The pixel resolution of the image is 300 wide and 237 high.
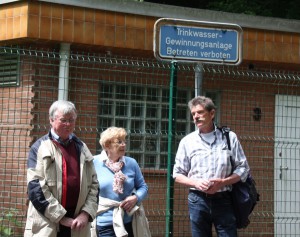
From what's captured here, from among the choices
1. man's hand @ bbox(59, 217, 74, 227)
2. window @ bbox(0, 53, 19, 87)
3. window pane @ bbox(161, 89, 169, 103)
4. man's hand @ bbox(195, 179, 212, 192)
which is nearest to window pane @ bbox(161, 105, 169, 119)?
window pane @ bbox(161, 89, 169, 103)

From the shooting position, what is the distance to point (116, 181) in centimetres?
698

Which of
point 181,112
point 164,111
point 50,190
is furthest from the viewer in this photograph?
point 181,112

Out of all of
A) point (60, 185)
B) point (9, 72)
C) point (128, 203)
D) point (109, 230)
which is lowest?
point (109, 230)

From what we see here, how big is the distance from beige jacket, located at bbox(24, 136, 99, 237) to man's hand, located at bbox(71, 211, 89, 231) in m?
0.04

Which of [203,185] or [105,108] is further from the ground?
[105,108]

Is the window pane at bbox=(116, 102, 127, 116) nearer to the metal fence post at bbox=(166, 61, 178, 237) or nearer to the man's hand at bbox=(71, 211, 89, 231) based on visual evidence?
the metal fence post at bbox=(166, 61, 178, 237)

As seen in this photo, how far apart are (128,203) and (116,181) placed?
0.23 m

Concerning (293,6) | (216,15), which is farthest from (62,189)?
(293,6)

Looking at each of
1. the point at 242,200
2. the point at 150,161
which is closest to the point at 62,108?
the point at 242,200

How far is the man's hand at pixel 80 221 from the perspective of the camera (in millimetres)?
6066

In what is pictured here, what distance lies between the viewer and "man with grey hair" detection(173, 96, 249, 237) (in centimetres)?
700

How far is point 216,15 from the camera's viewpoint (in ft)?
39.3

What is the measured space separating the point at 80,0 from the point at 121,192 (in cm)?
443

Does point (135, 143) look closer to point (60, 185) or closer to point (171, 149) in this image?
point (171, 149)
